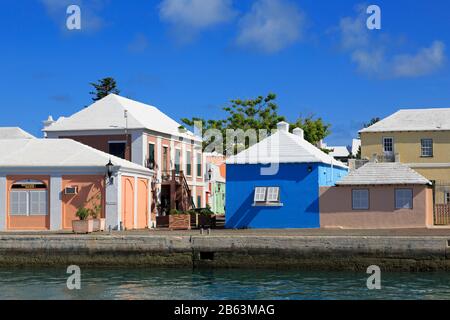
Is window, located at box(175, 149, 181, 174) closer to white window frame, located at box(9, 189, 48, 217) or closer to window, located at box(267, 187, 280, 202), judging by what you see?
window, located at box(267, 187, 280, 202)

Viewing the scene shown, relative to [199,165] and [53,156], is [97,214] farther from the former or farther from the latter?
[199,165]

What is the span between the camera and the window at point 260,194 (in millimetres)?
37344

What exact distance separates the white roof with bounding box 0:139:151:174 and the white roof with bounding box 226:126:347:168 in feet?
18.4

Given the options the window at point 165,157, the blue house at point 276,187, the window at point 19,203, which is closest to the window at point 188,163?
the window at point 165,157

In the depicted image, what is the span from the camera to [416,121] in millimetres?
52281

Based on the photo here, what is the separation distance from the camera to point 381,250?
93.6 ft

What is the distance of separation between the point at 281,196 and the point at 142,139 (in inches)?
395

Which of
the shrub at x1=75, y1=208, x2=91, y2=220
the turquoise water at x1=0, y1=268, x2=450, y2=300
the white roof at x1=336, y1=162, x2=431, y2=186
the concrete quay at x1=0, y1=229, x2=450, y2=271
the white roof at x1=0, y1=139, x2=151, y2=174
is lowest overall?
the turquoise water at x1=0, y1=268, x2=450, y2=300

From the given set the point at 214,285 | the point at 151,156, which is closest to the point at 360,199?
the point at 214,285

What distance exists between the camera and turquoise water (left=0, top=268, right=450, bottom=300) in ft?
76.8

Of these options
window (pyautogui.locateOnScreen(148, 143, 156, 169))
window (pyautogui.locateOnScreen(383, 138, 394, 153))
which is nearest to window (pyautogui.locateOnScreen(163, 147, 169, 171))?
window (pyautogui.locateOnScreen(148, 143, 156, 169))
